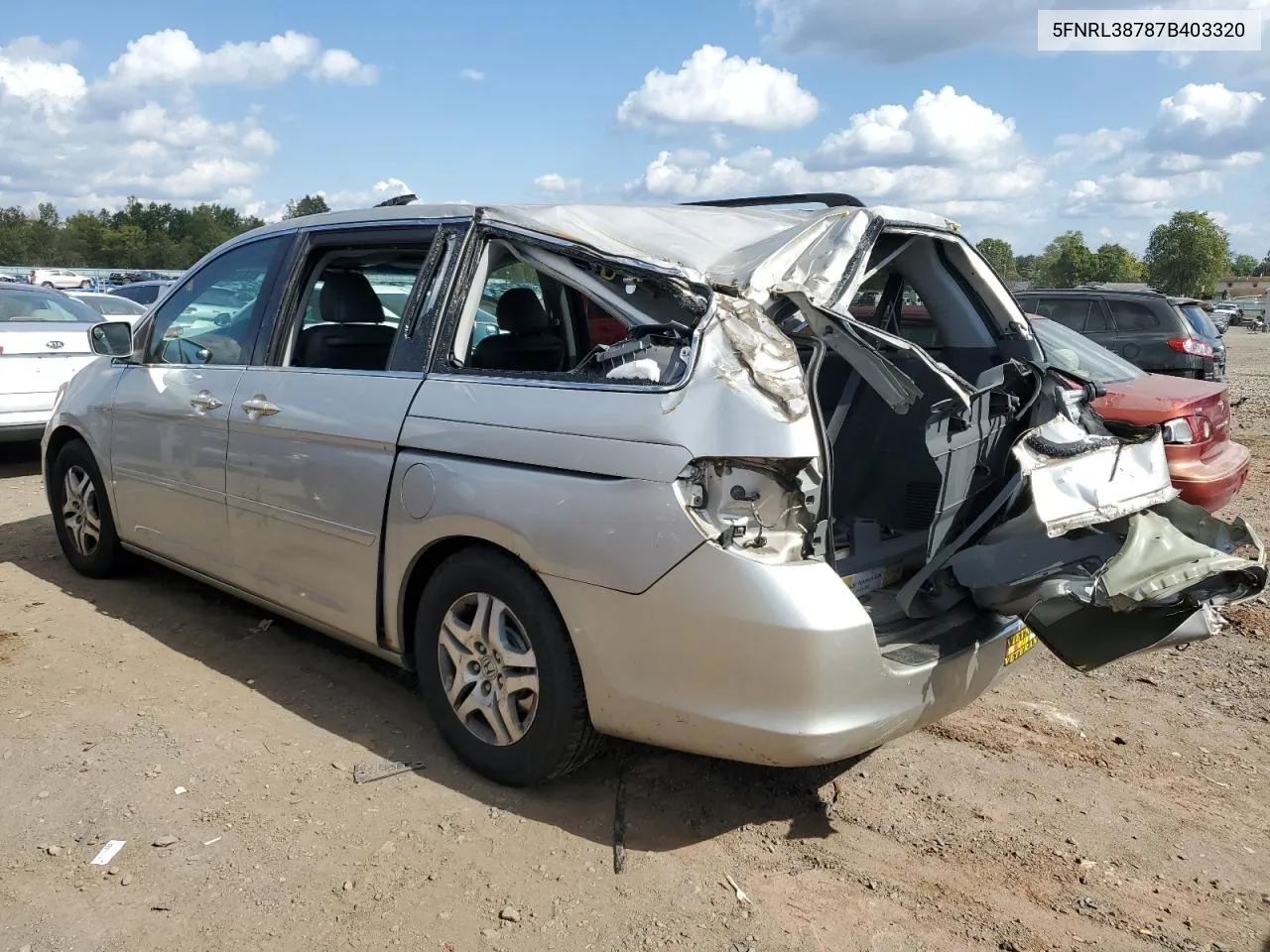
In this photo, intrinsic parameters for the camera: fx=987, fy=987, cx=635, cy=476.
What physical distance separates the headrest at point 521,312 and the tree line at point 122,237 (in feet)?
239

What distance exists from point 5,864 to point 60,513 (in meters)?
3.13

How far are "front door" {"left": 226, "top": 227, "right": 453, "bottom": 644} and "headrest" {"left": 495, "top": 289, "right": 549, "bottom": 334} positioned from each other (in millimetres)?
411

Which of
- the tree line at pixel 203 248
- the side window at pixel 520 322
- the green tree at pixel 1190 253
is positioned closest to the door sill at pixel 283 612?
the side window at pixel 520 322

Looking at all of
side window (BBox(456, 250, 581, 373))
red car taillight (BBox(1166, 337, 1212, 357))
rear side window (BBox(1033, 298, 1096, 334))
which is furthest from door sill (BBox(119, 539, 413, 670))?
red car taillight (BBox(1166, 337, 1212, 357))

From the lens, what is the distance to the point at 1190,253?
74375 millimetres

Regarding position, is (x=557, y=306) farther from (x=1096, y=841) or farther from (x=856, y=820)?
(x=1096, y=841)

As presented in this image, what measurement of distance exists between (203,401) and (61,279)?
3896 centimetres

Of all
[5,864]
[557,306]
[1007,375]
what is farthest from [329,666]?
[1007,375]

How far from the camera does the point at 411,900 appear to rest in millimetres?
2750

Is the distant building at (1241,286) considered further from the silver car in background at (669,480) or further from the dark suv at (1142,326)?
the silver car in background at (669,480)

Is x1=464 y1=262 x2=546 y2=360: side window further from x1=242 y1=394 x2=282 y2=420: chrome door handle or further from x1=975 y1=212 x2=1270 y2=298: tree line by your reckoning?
x1=975 y1=212 x2=1270 y2=298: tree line

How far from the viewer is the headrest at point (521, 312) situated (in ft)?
13.4

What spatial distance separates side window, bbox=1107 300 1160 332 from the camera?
12.6m

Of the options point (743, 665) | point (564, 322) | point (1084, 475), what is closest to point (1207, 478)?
point (1084, 475)
